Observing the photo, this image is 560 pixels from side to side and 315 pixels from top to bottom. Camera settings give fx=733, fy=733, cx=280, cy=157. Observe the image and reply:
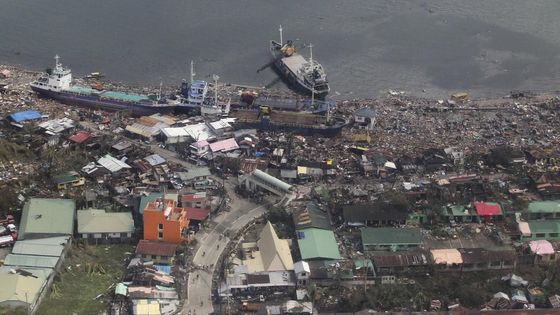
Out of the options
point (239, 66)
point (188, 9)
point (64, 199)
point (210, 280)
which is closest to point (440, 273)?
point (210, 280)

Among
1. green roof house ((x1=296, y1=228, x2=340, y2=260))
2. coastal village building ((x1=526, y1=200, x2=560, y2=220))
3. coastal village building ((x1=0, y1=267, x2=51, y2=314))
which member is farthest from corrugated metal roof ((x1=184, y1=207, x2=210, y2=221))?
coastal village building ((x1=526, y1=200, x2=560, y2=220))

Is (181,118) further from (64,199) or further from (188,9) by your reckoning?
(188,9)

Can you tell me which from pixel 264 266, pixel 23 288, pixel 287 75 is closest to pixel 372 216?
pixel 264 266

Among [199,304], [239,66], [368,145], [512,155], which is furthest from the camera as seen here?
[239,66]

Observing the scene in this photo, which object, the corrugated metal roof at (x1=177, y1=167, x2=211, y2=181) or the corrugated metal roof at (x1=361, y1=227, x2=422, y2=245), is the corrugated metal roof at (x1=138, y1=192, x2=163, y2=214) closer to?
the corrugated metal roof at (x1=177, y1=167, x2=211, y2=181)

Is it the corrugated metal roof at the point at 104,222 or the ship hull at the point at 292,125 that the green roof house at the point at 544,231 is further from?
the corrugated metal roof at the point at 104,222
